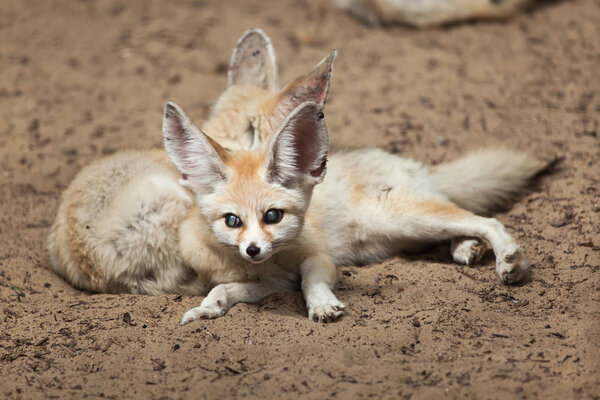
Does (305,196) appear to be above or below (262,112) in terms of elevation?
below

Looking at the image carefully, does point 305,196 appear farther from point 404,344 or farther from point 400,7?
point 400,7

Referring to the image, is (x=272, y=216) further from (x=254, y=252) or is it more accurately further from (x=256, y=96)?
(x=256, y=96)

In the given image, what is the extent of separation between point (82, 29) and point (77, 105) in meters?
1.46

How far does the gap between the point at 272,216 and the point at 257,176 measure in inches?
9.0

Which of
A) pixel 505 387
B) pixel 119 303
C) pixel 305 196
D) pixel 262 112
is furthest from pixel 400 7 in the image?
pixel 505 387

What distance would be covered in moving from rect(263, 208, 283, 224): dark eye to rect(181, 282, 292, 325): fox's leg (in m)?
0.51

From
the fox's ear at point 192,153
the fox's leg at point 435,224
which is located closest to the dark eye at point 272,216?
the fox's ear at point 192,153

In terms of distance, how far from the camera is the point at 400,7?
696cm

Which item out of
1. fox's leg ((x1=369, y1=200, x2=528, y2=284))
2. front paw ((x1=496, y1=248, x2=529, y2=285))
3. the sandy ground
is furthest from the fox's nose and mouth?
front paw ((x1=496, y1=248, x2=529, y2=285))

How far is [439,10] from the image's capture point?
690 centimetres

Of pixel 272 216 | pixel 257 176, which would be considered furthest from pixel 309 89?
pixel 272 216

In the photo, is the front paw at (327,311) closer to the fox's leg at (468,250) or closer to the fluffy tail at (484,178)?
the fox's leg at (468,250)

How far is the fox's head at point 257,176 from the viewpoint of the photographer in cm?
329

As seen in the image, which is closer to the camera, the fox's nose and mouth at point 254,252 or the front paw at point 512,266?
the fox's nose and mouth at point 254,252
